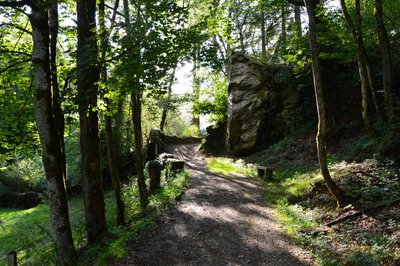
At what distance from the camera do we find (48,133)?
7195 mm

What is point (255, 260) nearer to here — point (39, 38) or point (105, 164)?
point (39, 38)

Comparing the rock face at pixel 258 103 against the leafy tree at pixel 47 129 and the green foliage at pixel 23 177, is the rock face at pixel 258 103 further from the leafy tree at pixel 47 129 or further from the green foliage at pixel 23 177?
the green foliage at pixel 23 177

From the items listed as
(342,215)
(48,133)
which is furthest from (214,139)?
(48,133)

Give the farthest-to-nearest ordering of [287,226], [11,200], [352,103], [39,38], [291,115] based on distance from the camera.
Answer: [11,200] → [291,115] → [352,103] → [287,226] → [39,38]

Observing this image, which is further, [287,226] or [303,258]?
[287,226]

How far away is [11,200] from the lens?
26156mm

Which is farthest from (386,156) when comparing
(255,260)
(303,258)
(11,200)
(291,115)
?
(11,200)

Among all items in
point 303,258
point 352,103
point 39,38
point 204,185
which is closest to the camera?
point 303,258

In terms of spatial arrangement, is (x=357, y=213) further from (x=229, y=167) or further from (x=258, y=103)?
(x=258, y=103)

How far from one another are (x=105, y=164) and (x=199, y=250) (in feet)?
46.4

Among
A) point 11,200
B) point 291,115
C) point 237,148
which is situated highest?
point 291,115

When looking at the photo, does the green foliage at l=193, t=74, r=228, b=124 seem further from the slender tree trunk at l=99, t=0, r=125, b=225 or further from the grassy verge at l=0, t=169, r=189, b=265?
the slender tree trunk at l=99, t=0, r=125, b=225

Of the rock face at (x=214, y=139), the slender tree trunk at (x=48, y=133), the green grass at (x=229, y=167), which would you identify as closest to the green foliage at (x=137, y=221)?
the slender tree trunk at (x=48, y=133)

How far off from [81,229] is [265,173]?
23.5 feet
